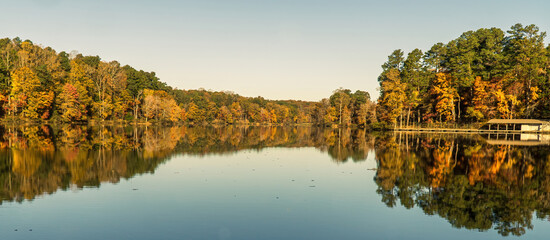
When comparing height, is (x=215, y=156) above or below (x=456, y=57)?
below

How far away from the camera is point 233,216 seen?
1005 cm

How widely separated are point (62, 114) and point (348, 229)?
3206 inches

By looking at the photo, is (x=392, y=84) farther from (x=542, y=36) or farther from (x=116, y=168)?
(x=116, y=168)

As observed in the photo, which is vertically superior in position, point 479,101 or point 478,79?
point 478,79

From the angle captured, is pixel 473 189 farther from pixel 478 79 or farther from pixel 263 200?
pixel 478 79

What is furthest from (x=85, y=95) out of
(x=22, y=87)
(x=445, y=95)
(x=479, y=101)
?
(x=479, y=101)

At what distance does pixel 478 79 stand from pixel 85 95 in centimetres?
8889

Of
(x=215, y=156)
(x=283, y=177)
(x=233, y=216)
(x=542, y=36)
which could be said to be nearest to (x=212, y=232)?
(x=233, y=216)

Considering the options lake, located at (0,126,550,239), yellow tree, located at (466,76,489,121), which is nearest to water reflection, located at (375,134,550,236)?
lake, located at (0,126,550,239)

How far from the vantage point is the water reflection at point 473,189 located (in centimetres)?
1050

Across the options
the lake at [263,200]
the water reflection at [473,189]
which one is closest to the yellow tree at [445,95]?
the water reflection at [473,189]

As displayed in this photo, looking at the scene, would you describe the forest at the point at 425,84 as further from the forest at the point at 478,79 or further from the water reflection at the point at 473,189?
the water reflection at the point at 473,189

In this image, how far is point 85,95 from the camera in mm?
76812

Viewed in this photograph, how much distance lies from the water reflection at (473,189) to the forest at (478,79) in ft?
163
